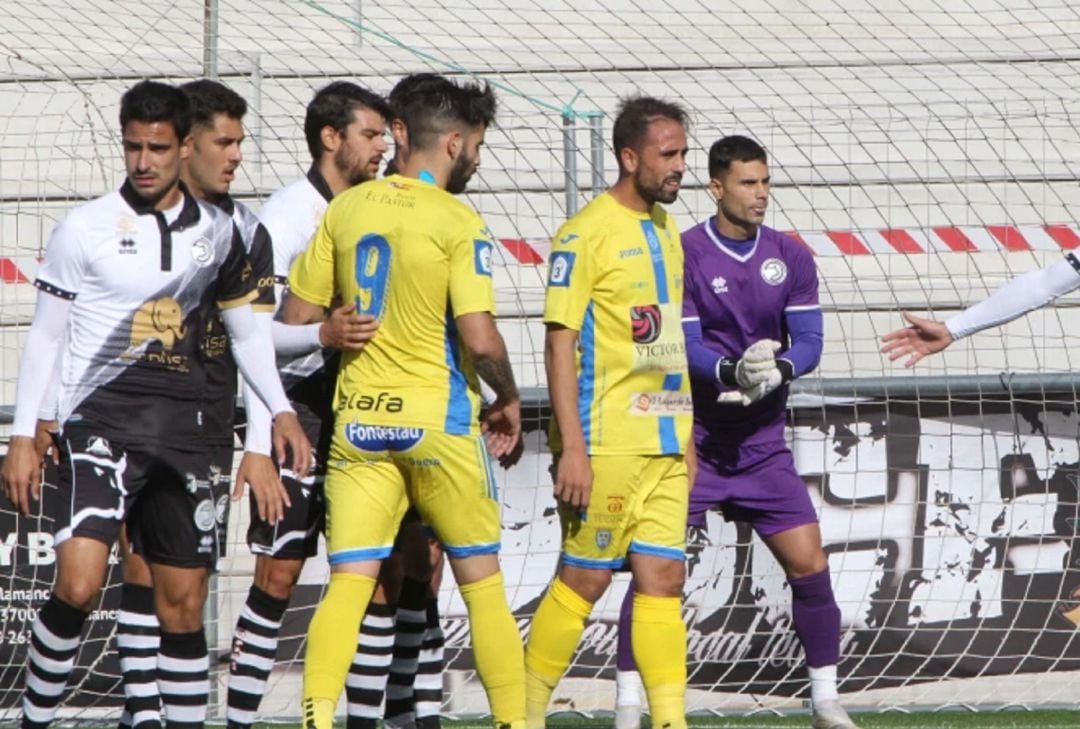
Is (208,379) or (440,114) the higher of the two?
(440,114)

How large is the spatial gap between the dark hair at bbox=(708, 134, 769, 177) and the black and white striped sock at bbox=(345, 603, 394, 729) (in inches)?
84.5

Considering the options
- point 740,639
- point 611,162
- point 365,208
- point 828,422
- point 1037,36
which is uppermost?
point 1037,36

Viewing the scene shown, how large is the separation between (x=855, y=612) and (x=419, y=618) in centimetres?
236

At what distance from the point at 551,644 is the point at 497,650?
702 millimetres

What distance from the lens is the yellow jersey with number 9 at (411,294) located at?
5062mm

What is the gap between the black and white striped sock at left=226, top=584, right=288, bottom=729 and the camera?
18.7ft

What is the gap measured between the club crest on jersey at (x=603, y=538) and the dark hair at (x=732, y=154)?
1.69 metres

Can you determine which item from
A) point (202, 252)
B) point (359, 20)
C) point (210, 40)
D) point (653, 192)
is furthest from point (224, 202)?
point (359, 20)

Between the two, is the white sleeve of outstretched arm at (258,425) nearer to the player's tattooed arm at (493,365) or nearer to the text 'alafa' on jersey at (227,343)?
the text 'alafa' on jersey at (227,343)

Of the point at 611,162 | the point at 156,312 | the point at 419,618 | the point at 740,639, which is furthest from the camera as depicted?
the point at 611,162

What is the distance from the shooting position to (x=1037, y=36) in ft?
31.9

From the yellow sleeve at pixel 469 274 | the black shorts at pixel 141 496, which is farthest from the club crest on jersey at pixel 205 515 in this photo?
the yellow sleeve at pixel 469 274

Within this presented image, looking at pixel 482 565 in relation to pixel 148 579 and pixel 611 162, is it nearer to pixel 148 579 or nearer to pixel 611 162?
pixel 148 579

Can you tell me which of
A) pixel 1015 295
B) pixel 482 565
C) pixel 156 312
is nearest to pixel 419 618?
pixel 482 565
